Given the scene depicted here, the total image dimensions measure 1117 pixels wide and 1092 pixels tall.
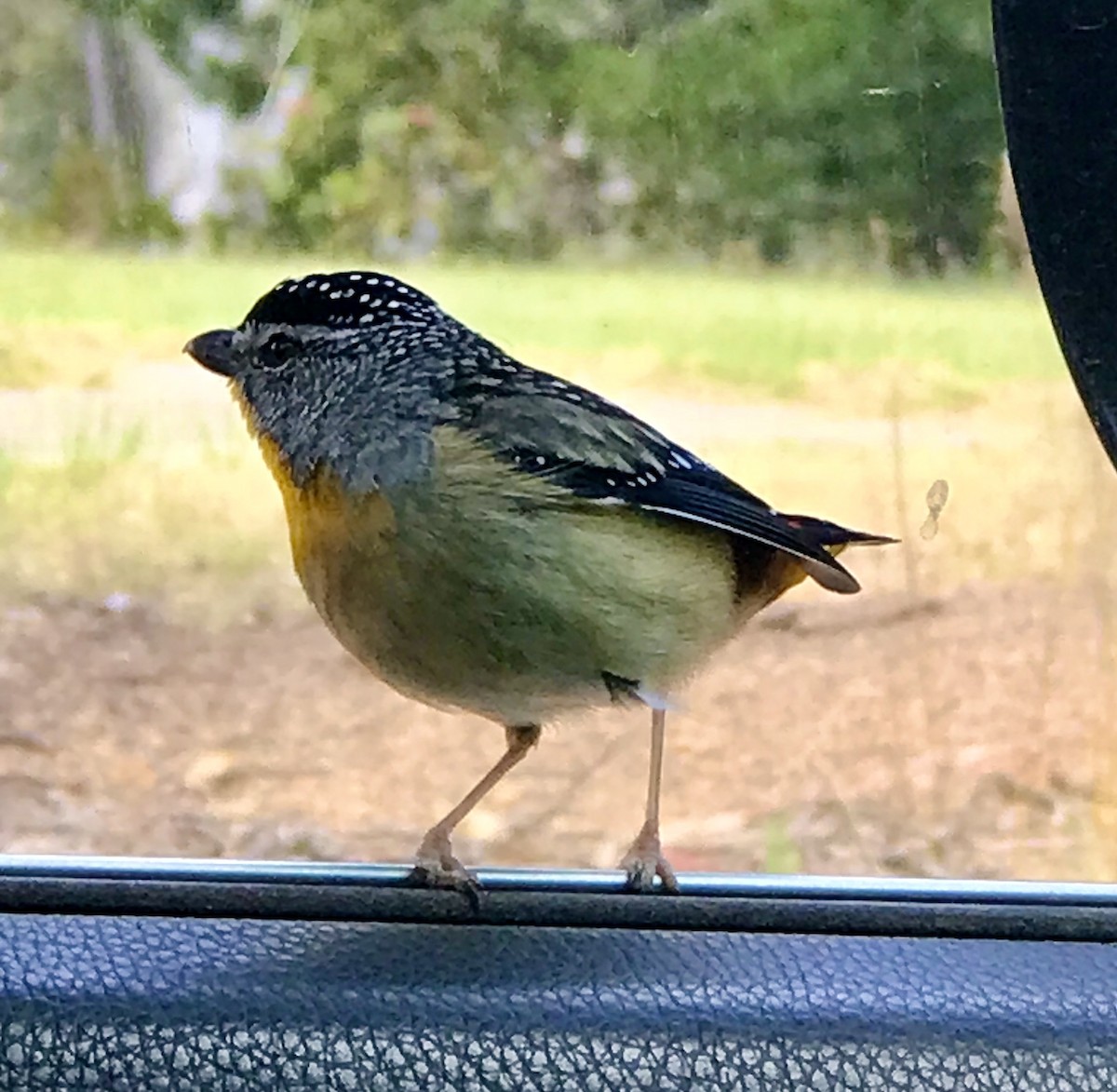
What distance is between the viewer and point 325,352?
1.30 m

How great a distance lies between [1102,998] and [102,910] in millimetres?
673

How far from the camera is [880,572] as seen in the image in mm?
1456

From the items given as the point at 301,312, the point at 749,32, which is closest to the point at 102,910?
the point at 301,312

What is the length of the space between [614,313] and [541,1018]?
62 centimetres

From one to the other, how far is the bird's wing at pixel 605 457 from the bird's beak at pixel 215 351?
18 cm

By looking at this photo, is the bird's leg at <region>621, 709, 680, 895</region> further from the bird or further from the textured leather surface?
the textured leather surface

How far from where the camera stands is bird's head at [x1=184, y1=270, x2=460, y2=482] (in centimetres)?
129

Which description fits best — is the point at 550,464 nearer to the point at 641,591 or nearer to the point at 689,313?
the point at 641,591

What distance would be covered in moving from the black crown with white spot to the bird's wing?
0.08 metres

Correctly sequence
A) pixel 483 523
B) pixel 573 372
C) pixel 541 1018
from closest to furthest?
pixel 541 1018 < pixel 483 523 < pixel 573 372

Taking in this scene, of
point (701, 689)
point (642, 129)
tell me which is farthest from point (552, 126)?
point (701, 689)

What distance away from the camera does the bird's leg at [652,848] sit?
1260mm

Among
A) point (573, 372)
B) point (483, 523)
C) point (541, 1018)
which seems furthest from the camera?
point (573, 372)

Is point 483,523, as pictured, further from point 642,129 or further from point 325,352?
point 642,129
